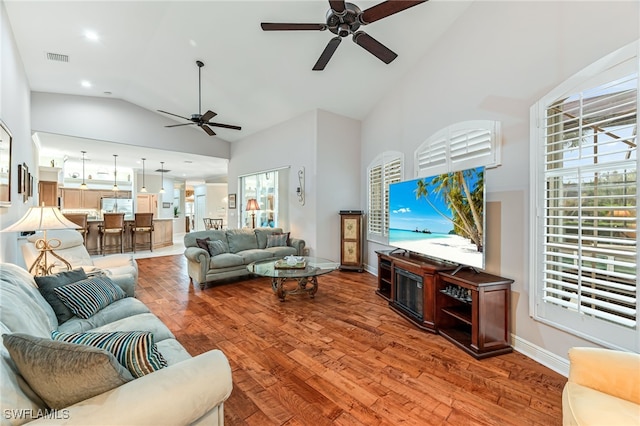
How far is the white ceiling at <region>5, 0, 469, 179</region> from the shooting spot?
3.36 metres

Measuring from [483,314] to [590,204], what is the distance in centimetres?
119

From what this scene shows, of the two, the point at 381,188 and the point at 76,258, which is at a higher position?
the point at 381,188

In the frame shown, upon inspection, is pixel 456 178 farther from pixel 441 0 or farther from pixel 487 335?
pixel 441 0

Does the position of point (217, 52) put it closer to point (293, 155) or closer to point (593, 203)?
point (293, 155)

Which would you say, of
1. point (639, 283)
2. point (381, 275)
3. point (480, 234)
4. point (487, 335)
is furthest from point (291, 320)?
point (639, 283)

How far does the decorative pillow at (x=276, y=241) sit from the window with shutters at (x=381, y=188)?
5.65 ft

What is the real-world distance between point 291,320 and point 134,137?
598cm

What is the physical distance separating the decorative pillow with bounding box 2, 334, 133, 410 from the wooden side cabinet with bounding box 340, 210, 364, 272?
468 centimetres

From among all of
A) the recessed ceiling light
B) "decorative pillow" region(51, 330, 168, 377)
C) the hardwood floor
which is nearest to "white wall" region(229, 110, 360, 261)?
the hardwood floor

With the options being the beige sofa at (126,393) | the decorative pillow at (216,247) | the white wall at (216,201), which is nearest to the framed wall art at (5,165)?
the beige sofa at (126,393)

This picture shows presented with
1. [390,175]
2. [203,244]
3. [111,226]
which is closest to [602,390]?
[390,175]

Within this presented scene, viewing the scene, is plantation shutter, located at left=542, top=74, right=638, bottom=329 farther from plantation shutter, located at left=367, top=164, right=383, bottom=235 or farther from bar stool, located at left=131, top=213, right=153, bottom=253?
bar stool, located at left=131, top=213, right=153, bottom=253

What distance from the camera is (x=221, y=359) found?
1.32 m

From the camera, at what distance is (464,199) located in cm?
281
